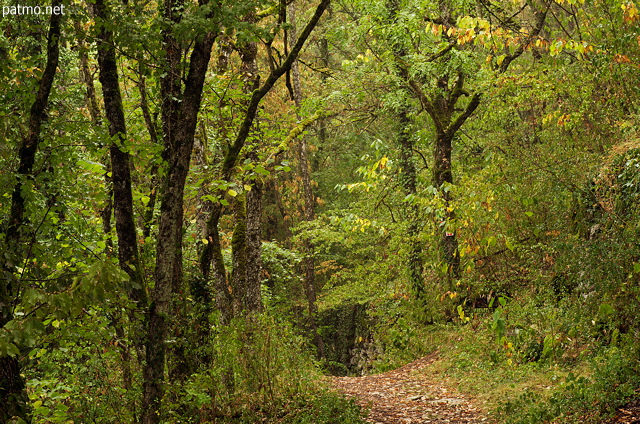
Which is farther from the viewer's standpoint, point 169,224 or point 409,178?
point 409,178

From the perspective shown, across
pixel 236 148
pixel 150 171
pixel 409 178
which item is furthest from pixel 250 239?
pixel 409 178

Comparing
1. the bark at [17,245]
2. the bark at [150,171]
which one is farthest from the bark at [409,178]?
the bark at [17,245]

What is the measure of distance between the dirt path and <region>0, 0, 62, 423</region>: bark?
4.77 metres

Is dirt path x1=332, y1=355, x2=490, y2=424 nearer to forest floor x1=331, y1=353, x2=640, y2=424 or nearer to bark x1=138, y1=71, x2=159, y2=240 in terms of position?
forest floor x1=331, y1=353, x2=640, y2=424

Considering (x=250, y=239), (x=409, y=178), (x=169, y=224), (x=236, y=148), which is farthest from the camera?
(x=409, y=178)

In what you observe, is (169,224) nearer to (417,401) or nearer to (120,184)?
(120,184)

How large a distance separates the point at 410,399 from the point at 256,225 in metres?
4.03

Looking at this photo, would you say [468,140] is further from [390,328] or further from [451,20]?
[390,328]

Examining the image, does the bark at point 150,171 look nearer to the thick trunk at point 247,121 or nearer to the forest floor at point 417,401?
the thick trunk at point 247,121

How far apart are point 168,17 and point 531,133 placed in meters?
11.1

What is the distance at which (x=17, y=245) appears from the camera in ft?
14.4

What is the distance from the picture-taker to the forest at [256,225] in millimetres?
5035

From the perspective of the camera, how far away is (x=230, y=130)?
8.41m

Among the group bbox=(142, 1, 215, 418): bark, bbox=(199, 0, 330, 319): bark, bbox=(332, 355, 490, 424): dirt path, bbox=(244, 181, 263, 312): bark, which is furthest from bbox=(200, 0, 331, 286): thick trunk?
bbox=(332, 355, 490, 424): dirt path
